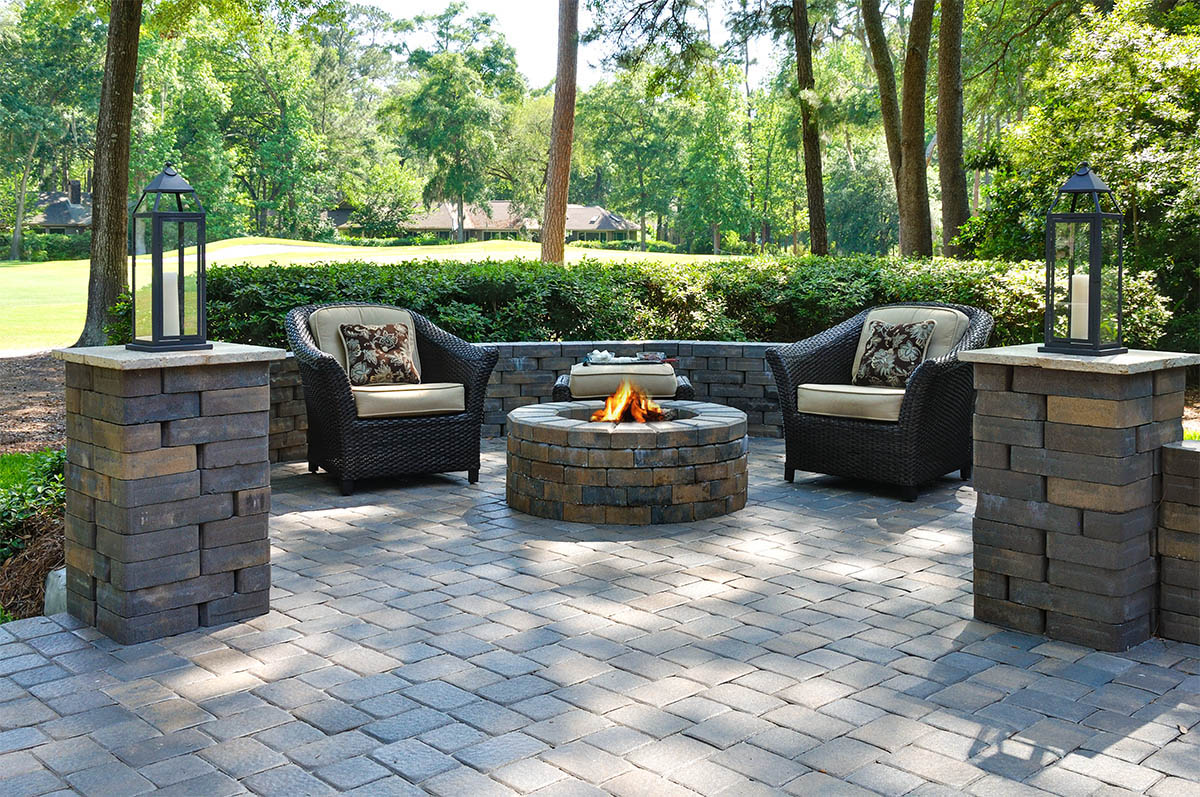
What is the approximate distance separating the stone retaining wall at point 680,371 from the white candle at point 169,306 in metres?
3.94

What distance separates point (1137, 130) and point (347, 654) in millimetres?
8994

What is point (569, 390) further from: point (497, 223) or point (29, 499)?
point (497, 223)

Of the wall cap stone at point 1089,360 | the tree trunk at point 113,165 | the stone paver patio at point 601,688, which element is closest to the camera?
the stone paver patio at point 601,688

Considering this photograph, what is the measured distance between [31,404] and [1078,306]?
9.37 metres

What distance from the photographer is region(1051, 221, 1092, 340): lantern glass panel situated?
11.1 ft

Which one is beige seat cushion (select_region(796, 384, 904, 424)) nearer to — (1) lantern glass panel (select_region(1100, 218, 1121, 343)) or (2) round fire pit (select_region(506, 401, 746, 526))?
(2) round fire pit (select_region(506, 401, 746, 526))

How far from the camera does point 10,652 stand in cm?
322

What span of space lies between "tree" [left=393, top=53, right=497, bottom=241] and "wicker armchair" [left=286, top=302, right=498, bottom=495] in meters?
34.6

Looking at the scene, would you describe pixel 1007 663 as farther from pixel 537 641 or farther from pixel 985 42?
pixel 985 42

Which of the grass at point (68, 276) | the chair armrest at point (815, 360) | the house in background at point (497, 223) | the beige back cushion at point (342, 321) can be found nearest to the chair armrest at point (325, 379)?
the beige back cushion at point (342, 321)

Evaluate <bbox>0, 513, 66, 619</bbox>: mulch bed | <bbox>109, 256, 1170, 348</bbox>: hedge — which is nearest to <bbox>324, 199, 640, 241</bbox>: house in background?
<bbox>109, 256, 1170, 348</bbox>: hedge

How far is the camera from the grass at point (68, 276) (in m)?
16.4

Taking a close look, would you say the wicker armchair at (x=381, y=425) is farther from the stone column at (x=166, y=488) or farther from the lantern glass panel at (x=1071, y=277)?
the lantern glass panel at (x=1071, y=277)

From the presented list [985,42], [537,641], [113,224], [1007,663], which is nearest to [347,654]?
[537,641]
